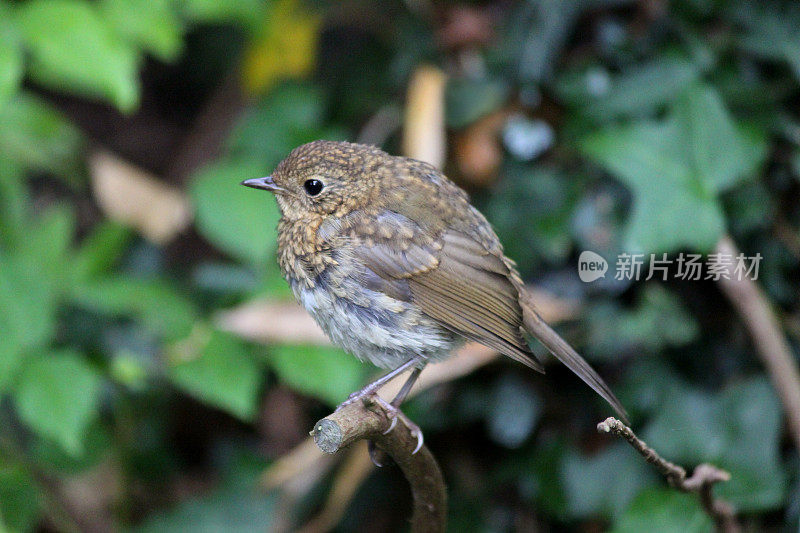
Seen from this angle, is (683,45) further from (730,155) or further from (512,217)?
(512,217)

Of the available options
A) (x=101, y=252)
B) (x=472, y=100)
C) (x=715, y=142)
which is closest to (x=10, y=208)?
(x=101, y=252)

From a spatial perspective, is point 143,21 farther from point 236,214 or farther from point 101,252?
point 101,252

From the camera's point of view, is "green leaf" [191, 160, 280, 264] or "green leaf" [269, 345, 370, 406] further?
"green leaf" [191, 160, 280, 264]

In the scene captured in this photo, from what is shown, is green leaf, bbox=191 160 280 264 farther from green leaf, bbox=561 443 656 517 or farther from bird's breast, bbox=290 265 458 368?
green leaf, bbox=561 443 656 517

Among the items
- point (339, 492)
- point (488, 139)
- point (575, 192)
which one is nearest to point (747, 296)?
point (575, 192)

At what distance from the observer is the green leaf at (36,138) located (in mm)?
4363

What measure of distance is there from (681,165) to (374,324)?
1.47m

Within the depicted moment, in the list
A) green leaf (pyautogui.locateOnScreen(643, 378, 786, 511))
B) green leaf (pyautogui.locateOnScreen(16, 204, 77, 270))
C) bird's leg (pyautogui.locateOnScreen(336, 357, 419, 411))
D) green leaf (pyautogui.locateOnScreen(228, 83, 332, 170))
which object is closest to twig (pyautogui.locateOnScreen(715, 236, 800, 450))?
green leaf (pyautogui.locateOnScreen(643, 378, 786, 511))

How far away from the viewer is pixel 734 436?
134 inches

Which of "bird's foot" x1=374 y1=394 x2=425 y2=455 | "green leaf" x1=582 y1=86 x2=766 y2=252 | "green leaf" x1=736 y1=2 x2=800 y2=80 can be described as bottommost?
"bird's foot" x1=374 y1=394 x2=425 y2=455

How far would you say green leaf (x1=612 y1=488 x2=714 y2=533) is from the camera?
A: 3014 mm

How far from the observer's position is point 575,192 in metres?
3.98

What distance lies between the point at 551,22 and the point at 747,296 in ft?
4.65

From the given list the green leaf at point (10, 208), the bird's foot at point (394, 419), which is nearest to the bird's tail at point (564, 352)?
the bird's foot at point (394, 419)
